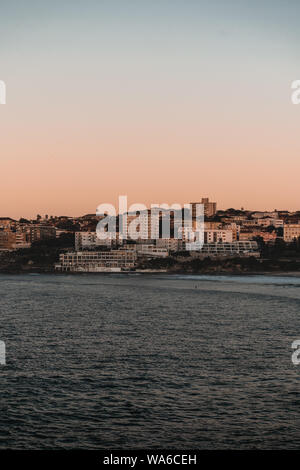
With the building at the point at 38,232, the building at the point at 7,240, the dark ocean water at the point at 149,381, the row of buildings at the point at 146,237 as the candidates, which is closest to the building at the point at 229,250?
the row of buildings at the point at 146,237

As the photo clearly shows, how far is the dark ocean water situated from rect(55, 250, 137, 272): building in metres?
69.1

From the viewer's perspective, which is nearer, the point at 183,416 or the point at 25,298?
the point at 183,416

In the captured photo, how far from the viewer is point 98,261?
10825 cm

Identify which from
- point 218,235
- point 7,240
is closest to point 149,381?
point 218,235

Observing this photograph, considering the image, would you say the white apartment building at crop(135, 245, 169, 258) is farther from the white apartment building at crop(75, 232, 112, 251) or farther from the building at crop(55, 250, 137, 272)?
the white apartment building at crop(75, 232, 112, 251)

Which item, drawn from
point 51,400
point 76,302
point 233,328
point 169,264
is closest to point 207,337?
point 233,328

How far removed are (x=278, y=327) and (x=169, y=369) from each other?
11674 mm

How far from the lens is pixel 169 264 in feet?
346

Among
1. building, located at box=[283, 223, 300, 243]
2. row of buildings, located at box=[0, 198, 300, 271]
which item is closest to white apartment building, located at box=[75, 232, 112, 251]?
row of buildings, located at box=[0, 198, 300, 271]

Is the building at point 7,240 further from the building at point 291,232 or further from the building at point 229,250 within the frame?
the building at point 291,232

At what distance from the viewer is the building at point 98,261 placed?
106000 mm

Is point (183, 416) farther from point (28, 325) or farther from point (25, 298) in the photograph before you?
point (25, 298)

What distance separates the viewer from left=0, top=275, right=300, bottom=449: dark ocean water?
14.9 metres
